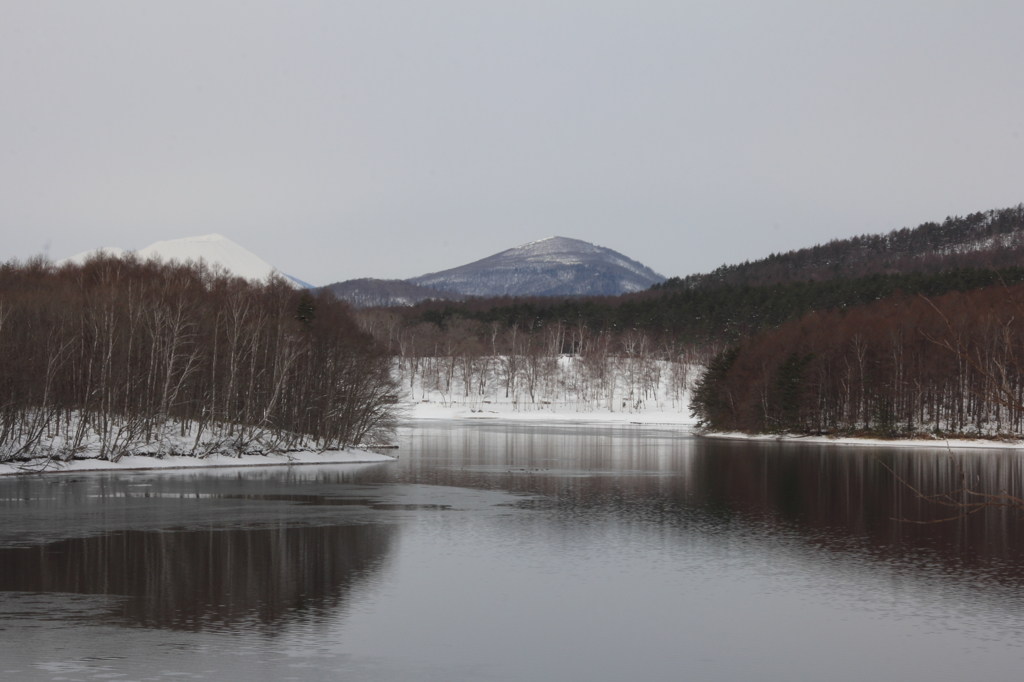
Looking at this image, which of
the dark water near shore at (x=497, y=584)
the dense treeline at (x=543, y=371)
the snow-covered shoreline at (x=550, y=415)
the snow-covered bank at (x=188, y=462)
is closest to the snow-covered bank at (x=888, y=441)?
the snow-covered shoreline at (x=550, y=415)

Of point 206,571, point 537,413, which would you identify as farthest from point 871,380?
point 206,571

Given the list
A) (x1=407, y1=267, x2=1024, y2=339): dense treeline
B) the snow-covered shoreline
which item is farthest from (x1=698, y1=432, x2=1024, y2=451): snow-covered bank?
(x1=407, y1=267, x2=1024, y2=339): dense treeline

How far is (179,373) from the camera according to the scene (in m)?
58.3

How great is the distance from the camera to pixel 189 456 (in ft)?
179

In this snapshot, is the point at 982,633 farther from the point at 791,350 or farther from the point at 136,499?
the point at 791,350

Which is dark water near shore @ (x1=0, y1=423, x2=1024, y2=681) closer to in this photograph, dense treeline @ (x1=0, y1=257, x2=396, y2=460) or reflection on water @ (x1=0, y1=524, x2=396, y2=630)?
reflection on water @ (x1=0, y1=524, x2=396, y2=630)

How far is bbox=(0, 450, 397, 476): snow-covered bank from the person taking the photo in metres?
46.5

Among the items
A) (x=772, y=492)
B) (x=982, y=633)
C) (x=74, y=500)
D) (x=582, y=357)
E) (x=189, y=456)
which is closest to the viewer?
(x=982, y=633)

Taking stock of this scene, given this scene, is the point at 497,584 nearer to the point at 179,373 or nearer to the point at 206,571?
the point at 206,571

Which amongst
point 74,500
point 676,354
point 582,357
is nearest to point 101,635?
point 74,500

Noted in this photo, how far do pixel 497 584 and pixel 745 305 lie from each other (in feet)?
513

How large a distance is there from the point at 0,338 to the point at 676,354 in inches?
5510

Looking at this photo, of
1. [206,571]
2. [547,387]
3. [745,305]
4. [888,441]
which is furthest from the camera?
[745,305]

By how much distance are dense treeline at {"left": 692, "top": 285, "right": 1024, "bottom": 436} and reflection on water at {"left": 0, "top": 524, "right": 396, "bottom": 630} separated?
255ft
